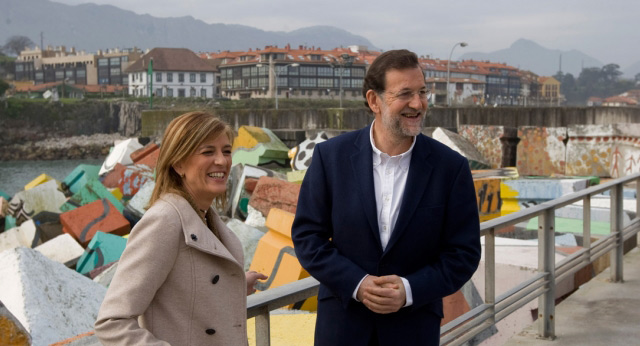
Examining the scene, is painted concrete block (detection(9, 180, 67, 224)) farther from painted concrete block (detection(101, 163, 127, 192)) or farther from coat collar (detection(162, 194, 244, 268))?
coat collar (detection(162, 194, 244, 268))

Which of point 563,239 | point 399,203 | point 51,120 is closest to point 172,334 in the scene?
point 399,203

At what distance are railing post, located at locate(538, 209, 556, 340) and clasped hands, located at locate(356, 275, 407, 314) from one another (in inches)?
106

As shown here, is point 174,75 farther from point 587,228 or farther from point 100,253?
point 587,228

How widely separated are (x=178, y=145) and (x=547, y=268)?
11.9 feet

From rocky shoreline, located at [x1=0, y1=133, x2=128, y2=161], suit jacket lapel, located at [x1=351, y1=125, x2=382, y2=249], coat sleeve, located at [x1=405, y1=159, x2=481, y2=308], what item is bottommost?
rocky shoreline, located at [x1=0, y1=133, x2=128, y2=161]

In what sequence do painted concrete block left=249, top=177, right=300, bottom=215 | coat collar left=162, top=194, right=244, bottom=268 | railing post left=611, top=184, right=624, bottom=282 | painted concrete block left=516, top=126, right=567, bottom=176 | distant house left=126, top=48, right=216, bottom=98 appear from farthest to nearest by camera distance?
distant house left=126, top=48, right=216, bottom=98 < painted concrete block left=516, top=126, right=567, bottom=176 < painted concrete block left=249, top=177, right=300, bottom=215 < railing post left=611, top=184, right=624, bottom=282 < coat collar left=162, top=194, right=244, bottom=268

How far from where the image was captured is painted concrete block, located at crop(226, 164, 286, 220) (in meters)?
12.5

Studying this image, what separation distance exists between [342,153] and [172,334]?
3.26 ft

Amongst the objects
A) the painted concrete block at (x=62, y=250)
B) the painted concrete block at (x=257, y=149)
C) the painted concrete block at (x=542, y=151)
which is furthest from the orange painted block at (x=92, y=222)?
the painted concrete block at (x=542, y=151)

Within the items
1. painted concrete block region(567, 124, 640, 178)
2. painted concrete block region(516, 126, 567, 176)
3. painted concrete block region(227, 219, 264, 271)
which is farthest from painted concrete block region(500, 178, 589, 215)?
painted concrete block region(227, 219, 264, 271)

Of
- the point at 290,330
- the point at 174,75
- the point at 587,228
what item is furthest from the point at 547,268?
the point at 174,75

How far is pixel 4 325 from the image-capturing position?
7.59ft

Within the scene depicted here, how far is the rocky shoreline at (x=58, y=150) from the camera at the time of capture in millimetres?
80250

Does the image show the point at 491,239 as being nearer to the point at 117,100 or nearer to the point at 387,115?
the point at 387,115
